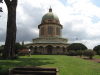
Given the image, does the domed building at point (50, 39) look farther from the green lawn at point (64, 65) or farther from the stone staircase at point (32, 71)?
the stone staircase at point (32, 71)

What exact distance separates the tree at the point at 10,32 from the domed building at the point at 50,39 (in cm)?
4972

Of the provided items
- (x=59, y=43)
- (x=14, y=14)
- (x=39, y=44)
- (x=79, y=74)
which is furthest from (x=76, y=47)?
(x=79, y=74)

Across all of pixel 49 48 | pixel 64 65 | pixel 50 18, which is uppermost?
pixel 50 18

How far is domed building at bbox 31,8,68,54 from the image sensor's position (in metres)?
71.9

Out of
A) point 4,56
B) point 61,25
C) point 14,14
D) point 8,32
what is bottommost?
point 4,56

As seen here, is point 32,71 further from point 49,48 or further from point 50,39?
point 49,48

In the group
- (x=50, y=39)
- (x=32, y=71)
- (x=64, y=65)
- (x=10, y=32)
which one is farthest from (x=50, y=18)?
(x=32, y=71)

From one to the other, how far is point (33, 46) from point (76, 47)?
14525 millimetres

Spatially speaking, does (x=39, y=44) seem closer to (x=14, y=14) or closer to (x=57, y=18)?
(x=57, y=18)

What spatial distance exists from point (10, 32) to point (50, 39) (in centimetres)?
5117

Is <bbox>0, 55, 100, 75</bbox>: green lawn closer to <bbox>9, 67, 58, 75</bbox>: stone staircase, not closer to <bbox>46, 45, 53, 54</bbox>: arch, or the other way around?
<bbox>9, 67, 58, 75</bbox>: stone staircase

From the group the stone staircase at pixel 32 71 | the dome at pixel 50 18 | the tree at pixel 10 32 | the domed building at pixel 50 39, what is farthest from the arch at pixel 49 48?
the stone staircase at pixel 32 71

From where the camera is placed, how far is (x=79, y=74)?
468 inches

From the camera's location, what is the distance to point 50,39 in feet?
236
